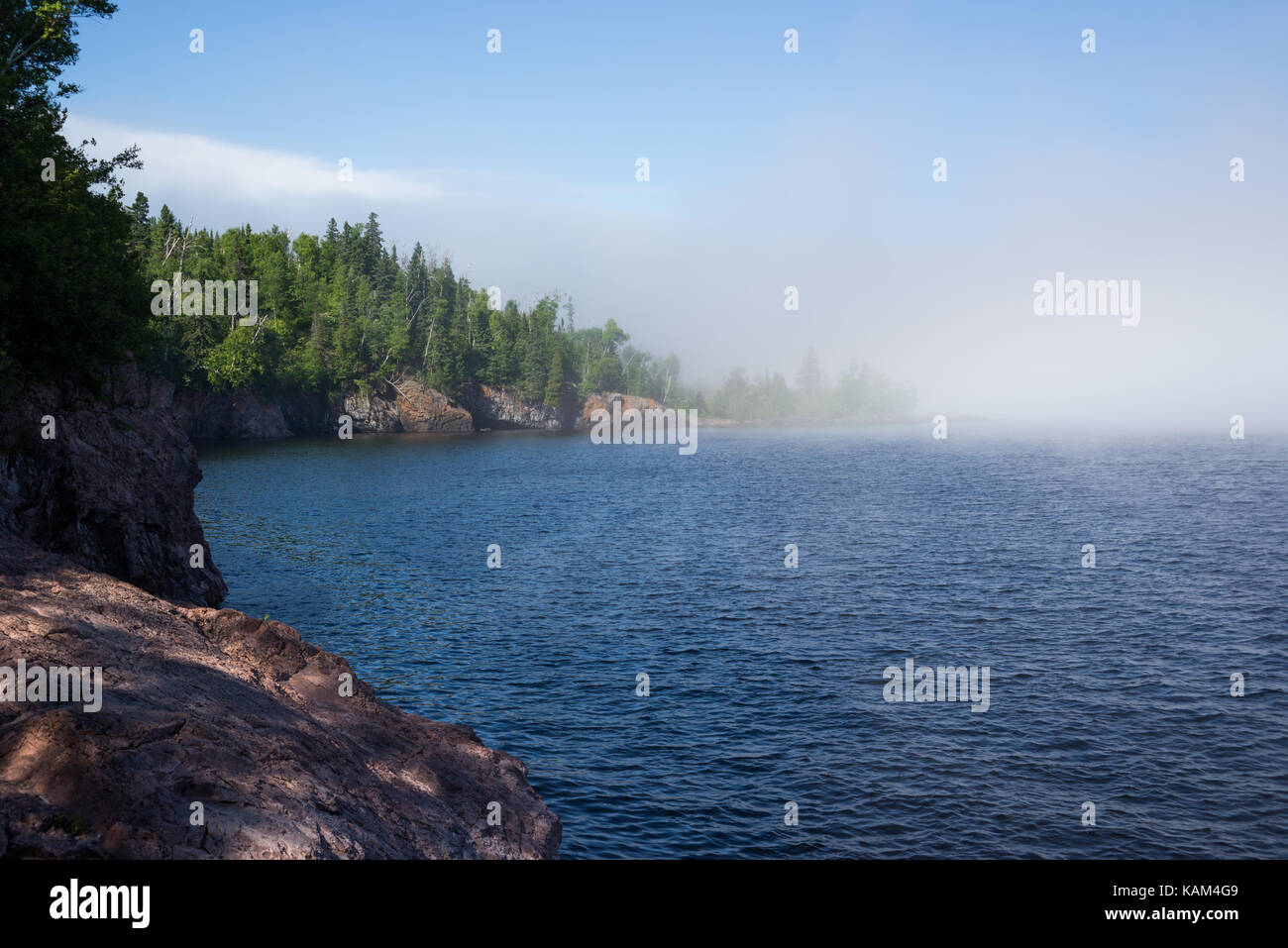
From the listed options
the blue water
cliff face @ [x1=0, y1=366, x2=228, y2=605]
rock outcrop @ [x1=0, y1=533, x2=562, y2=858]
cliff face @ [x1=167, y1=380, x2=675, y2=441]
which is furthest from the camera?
cliff face @ [x1=167, y1=380, x2=675, y2=441]

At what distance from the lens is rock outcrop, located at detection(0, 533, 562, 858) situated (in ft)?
43.5

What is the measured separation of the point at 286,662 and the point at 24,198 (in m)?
19.1

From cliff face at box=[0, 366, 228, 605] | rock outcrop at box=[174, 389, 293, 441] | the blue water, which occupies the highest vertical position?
rock outcrop at box=[174, 389, 293, 441]

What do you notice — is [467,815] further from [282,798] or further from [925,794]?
[925,794]

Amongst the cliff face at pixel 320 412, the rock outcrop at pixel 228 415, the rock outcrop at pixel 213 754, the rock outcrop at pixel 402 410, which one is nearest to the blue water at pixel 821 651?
the rock outcrop at pixel 213 754

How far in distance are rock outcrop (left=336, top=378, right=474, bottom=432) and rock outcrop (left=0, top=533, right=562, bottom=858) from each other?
151 metres

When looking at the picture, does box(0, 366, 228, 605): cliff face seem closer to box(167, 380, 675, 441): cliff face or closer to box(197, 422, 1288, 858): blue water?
box(197, 422, 1288, 858): blue water

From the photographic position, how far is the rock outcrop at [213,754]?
1327cm

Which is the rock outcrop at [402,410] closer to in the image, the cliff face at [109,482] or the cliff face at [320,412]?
the cliff face at [320,412]

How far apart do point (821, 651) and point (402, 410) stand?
151 metres

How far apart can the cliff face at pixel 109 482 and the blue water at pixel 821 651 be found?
612 cm

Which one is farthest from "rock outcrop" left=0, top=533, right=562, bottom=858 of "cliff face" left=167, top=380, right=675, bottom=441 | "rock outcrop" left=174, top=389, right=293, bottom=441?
"rock outcrop" left=174, top=389, right=293, bottom=441
